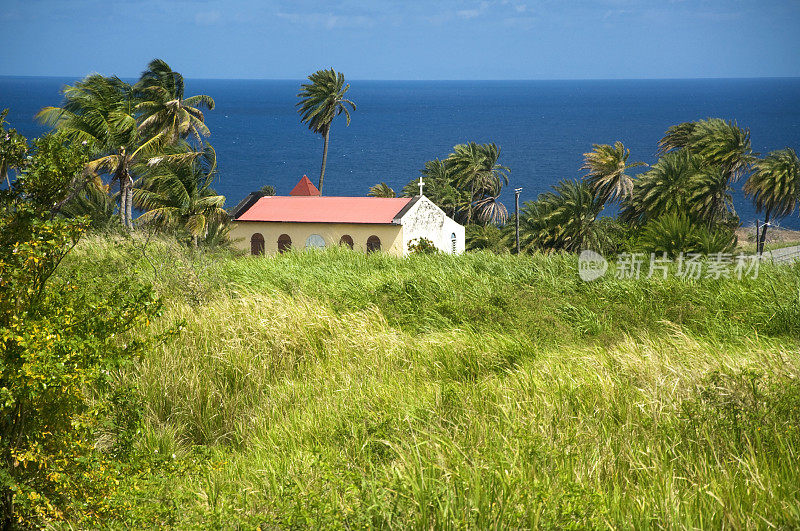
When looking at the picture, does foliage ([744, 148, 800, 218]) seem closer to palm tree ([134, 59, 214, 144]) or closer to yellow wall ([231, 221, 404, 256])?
yellow wall ([231, 221, 404, 256])

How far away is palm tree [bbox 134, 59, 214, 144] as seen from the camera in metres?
34.6

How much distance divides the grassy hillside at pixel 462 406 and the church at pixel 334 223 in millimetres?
22509

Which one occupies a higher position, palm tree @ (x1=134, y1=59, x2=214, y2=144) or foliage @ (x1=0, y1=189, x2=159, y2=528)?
palm tree @ (x1=134, y1=59, x2=214, y2=144)

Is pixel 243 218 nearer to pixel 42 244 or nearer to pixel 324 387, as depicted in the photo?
pixel 324 387

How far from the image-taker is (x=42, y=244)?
567 cm

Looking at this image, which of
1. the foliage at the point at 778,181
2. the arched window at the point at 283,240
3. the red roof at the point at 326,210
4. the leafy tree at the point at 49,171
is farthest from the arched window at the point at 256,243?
the leafy tree at the point at 49,171

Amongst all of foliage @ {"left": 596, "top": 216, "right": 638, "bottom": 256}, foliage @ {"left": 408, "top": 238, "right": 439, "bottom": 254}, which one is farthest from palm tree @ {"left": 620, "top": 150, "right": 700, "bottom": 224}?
foliage @ {"left": 408, "top": 238, "right": 439, "bottom": 254}

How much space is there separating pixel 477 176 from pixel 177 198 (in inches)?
1751

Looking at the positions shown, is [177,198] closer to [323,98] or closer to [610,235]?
[610,235]

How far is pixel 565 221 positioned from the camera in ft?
161

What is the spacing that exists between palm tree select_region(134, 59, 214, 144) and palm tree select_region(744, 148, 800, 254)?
34512mm

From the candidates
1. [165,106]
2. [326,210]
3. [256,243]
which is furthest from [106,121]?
[326,210]

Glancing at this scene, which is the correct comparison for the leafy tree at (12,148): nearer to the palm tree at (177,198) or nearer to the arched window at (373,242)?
the palm tree at (177,198)

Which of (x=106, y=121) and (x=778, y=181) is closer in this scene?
(x=106, y=121)
